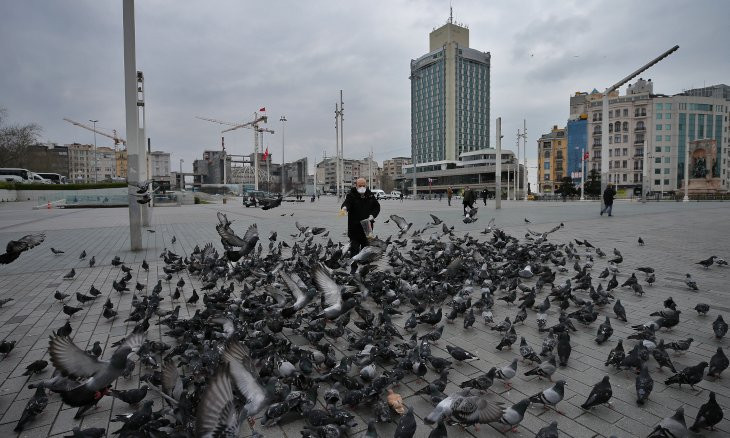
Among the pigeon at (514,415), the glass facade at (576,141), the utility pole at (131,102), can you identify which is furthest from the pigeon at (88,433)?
the glass facade at (576,141)

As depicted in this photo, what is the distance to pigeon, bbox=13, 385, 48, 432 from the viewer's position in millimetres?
3219

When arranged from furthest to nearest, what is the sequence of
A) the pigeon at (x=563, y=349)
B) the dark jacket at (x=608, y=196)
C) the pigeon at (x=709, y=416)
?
the dark jacket at (x=608, y=196)
the pigeon at (x=563, y=349)
the pigeon at (x=709, y=416)

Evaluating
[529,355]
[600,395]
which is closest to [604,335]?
[529,355]

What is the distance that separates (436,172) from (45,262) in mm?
133881

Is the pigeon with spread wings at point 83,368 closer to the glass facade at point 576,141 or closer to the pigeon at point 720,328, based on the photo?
the pigeon at point 720,328

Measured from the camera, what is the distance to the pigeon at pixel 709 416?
302 cm

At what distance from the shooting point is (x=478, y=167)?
124 meters

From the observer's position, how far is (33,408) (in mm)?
3342

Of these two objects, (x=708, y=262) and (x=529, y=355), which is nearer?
(x=529, y=355)

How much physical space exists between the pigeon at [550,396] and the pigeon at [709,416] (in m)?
0.97

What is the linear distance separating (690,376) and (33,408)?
20.0ft

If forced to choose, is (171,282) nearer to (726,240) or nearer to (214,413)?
(214,413)

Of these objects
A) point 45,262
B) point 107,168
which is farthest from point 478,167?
point 107,168

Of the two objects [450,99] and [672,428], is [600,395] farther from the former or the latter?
[450,99]
